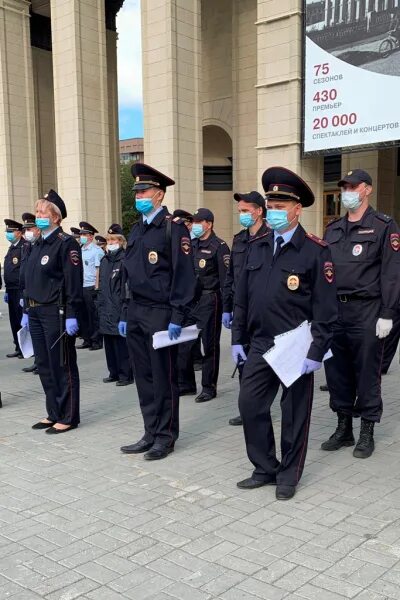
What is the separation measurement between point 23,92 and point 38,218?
66.1 feet

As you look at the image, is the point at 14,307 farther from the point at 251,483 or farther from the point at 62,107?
the point at 62,107

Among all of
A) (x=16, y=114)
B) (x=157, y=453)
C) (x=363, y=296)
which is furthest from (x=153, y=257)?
(x=16, y=114)

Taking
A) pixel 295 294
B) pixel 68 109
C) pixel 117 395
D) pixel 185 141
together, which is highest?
pixel 68 109

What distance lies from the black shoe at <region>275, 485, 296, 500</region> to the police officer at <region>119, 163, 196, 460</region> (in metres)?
1.20

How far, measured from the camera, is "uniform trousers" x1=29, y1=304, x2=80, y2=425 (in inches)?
220

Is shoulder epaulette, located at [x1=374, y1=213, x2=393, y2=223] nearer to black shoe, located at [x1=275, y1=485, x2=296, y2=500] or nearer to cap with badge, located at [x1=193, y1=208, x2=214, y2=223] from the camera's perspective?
black shoe, located at [x1=275, y1=485, x2=296, y2=500]

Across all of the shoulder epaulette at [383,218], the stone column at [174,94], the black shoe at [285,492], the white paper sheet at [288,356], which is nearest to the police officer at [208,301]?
the shoulder epaulette at [383,218]

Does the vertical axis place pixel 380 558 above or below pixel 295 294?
below

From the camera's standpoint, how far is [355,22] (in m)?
15.6

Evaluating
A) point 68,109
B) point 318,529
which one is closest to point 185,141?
point 68,109

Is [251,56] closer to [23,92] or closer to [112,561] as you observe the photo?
[23,92]

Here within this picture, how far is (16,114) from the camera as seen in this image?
23.4 m

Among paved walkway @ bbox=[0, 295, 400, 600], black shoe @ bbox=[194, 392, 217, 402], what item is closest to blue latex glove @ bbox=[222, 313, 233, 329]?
black shoe @ bbox=[194, 392, 217, 402]

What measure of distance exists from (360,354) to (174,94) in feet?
48.4
